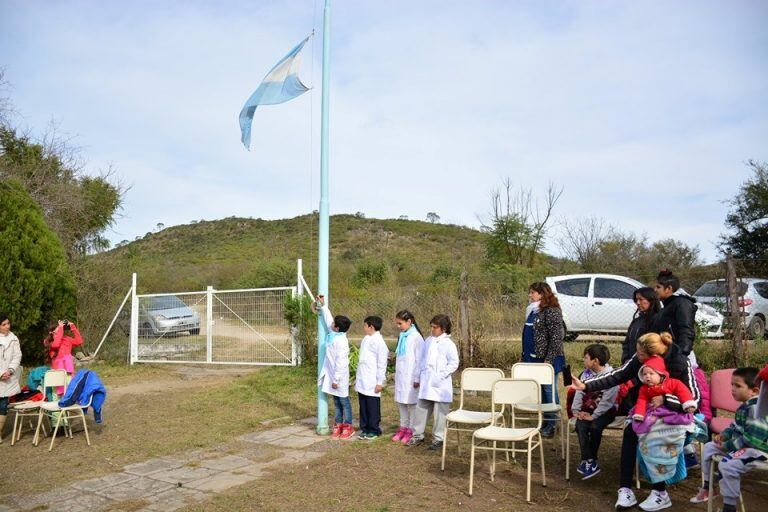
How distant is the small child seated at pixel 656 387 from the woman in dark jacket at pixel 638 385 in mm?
55

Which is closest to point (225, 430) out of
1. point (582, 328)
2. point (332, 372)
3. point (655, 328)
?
point (332, 372)

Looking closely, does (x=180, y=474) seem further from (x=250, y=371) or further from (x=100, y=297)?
(x=100, y=297)

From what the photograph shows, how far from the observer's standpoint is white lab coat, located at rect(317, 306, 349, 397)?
6902 mm

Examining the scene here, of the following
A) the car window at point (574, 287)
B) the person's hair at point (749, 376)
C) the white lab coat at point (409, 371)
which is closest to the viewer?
the person's hair at point (749, 376)

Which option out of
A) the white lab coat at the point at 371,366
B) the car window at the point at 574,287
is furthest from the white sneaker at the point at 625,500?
the car window at the point at 574,287

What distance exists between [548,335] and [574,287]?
19.5 feet

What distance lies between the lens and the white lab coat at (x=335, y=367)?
690 cm

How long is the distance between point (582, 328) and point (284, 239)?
40804 mm

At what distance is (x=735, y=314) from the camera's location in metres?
8.95

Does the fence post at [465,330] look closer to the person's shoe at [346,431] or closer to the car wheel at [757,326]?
the person's shoe at [346,431]

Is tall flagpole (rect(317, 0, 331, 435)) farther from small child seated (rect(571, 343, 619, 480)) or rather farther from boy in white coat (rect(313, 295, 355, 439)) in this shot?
small child seated (rect(571, 343, 619, 480))

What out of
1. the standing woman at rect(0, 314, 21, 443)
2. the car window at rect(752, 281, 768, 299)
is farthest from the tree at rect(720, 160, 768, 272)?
Answer: the standing woman at rect(0, 314, 21, 443)

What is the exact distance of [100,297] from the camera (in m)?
15.4

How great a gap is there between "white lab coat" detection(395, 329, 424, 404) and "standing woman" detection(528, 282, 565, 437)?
1322mm
